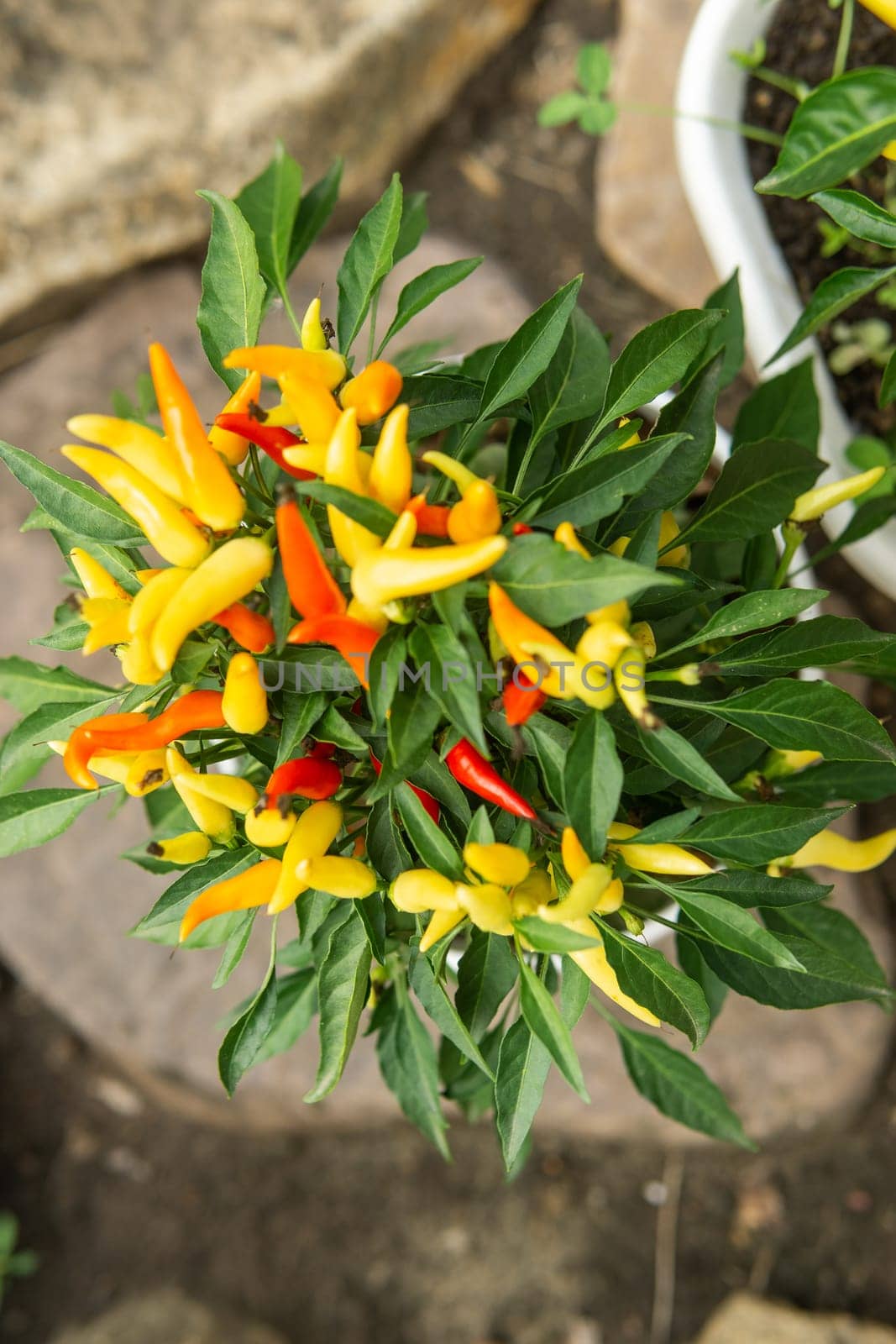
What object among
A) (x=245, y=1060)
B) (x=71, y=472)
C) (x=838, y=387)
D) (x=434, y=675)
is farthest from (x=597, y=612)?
(x=71, y=472)

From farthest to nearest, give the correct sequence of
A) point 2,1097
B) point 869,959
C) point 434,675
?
1. point 2,1097
2. point 869,959
3. point 434,675

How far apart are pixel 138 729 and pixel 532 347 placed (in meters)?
0.33

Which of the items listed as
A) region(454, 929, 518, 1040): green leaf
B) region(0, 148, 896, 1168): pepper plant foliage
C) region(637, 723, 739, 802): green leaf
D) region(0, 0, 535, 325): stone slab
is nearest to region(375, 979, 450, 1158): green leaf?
region(0, 148, 896, 1168): pepper plant foliage

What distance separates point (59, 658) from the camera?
1432mm

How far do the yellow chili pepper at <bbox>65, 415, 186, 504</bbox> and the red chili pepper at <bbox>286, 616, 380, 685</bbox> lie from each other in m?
0.10

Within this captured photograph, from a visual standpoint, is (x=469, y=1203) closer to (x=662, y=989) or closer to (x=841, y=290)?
(x=662, y=989)

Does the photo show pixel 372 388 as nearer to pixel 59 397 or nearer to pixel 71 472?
pixel 71 472

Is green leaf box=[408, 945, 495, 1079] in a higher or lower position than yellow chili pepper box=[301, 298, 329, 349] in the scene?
lower

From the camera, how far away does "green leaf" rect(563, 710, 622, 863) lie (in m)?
0.56

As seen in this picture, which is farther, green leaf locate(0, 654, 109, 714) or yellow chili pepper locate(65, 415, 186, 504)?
green leaf locate(0, 654, 109, 714)

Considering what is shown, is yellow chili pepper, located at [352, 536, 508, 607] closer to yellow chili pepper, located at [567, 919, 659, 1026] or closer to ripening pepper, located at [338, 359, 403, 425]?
ripening pepper, located at [338, 359, 403, 425]

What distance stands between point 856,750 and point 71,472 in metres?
1.12

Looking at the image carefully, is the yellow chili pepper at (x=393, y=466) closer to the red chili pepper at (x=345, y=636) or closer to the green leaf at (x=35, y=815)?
the red chili pepper at (x=345, y=636)

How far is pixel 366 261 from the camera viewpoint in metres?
0.70
